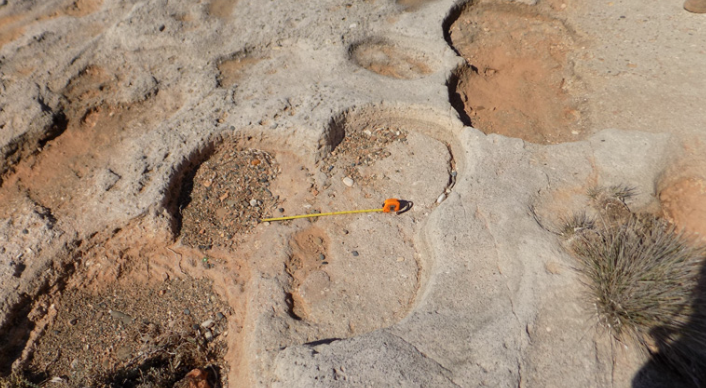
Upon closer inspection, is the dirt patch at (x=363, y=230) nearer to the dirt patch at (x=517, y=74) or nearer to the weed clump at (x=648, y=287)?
the dirt patch at (x=517, y=74)

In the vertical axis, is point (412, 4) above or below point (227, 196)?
above

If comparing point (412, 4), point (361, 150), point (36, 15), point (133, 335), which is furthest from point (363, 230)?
point (36, 15)

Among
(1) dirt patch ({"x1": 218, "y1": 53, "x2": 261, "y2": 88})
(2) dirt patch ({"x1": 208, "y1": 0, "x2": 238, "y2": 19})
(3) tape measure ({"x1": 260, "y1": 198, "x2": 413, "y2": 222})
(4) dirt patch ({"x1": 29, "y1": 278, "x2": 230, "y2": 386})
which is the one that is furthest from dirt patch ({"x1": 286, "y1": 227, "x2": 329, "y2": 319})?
(2) dirt patch ({"x1": 208, "y1": 0, "x2": 238, "y2": 19})

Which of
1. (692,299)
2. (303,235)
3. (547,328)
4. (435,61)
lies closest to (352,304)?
(303,235)

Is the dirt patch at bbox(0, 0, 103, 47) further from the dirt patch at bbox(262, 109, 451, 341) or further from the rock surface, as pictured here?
the dirt patch at bbox(262, 109, 451, 341)

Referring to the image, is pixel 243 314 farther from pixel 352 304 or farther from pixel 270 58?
pixel 270 58

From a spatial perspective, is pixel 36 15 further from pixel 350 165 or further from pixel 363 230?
pixel 363 230
